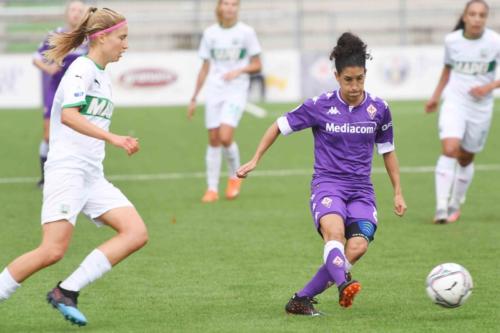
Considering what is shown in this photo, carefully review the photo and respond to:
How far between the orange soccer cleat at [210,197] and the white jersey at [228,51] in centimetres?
118

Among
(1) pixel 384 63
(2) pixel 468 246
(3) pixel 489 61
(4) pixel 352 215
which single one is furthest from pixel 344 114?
(1) pixel 384 63

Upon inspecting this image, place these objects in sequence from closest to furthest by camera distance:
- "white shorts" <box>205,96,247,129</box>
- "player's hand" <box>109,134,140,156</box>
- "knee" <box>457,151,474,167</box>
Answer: "player's hand" <box>109,134,140,156</box>, "knee" <box>457,151,474,167</box>, "white shorts" <box>205,96,247,129</box>

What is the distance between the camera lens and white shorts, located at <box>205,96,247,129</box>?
13.0 metres

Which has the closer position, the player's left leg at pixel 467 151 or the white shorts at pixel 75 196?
the white shorts at pixel 75 196

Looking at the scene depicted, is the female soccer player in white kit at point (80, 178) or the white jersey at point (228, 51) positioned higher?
the female soccer player in white kit at point (80, 178)

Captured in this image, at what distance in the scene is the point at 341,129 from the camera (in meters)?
7.19

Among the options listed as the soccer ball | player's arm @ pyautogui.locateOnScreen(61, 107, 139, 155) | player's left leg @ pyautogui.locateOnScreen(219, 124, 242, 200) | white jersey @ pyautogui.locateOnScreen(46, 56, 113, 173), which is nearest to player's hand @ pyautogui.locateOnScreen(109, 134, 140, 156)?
player's arm @ pyautogui.locateOnScreen(61, 107, 139, 155)

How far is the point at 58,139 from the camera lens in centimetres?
675

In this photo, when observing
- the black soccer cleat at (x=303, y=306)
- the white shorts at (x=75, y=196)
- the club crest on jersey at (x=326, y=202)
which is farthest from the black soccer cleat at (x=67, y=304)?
the club crest on jersey at (x=326, y=202)

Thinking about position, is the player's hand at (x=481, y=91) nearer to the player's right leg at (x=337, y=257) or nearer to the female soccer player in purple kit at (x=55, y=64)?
the female soccer player in purple kit at (x=55, y=64)

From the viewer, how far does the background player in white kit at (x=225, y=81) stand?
42.7ft

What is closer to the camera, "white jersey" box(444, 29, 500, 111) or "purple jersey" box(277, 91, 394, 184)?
"purple jersey" box(277, 91, 394, 184)

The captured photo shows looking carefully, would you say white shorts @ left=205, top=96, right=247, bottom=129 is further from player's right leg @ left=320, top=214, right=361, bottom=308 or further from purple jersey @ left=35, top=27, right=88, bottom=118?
player's right leg @ left=320, top=214, right=361, bottom=308

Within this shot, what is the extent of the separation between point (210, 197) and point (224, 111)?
40.2 inches
